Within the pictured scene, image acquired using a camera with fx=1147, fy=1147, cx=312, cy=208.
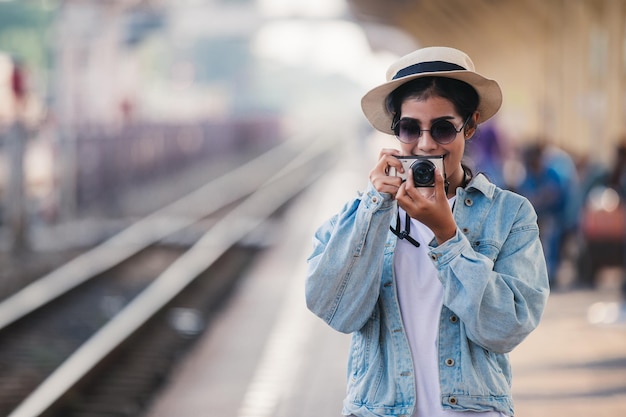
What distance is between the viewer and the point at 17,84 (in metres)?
16.8

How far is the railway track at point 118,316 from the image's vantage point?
7.61m

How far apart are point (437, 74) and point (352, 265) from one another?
0.47 meters

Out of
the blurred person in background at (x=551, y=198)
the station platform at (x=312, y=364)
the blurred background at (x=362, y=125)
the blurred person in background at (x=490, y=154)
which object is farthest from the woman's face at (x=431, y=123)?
the blurred person in background at (x=490, y=154)

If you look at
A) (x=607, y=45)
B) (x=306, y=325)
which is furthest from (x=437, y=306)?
(x=607, y=45)

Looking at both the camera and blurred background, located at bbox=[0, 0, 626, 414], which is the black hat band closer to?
the camera

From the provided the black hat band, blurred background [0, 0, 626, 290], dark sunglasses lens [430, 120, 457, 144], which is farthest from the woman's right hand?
blurred background [0, 0, 626, 290]

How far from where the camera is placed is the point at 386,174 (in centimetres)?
251

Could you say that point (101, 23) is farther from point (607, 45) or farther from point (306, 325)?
point (306, 325)

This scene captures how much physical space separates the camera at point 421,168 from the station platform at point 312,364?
4.19 metres

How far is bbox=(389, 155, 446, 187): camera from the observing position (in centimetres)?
241

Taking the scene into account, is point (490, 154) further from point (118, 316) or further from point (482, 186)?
point (482, 186)

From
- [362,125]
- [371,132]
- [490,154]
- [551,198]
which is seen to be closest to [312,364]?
[551,198]

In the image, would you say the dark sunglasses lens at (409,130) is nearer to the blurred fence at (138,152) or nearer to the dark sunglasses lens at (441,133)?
the dark sunglasses lens at (441,133)

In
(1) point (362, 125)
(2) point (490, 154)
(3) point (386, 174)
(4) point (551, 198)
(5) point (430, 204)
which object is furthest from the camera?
(1) point (362, 125)
